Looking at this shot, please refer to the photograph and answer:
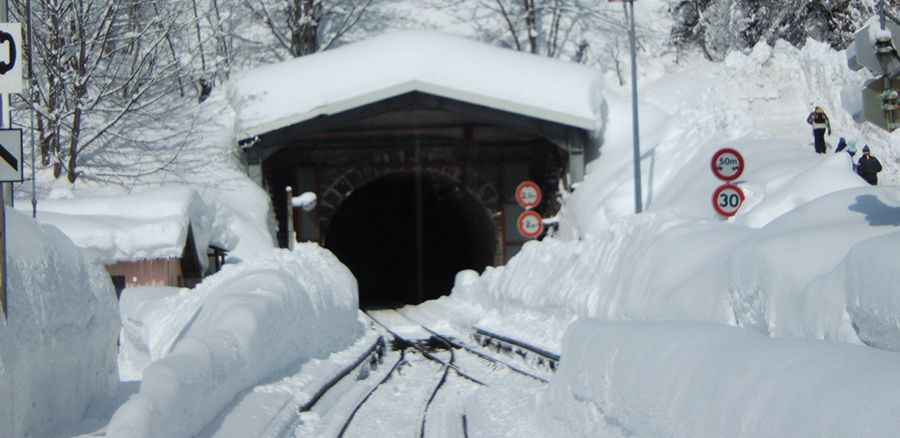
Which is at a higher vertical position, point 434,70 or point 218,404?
point 434,70

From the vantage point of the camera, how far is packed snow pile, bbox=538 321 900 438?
559cm

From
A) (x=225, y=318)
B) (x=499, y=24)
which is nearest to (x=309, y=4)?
(x=499, y=24)

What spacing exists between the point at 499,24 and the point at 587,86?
21.7 metres

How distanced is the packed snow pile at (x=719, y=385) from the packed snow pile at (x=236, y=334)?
9.51ft

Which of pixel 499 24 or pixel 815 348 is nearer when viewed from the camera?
pixel 815 348

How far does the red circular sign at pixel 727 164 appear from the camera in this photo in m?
21.0

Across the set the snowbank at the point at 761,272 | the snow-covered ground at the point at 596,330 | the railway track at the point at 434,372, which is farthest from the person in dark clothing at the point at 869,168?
the railway track at the point at 434,372

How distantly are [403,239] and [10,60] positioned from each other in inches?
1655

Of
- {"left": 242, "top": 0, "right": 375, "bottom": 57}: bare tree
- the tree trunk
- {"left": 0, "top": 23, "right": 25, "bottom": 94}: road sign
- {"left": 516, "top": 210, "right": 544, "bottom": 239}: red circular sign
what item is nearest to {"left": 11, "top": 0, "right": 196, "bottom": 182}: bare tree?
{"left": 516, "top": 210, "right": 544, "bottom": 239}: red circular sign

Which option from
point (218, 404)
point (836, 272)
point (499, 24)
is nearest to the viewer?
point (836, 272)

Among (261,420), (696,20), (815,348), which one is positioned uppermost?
(696,20)

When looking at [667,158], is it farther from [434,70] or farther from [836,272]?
[836,272]

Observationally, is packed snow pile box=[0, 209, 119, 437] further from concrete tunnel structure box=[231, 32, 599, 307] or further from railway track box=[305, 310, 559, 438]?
concrete tunnel structure box=[231, 32, 599, 307]

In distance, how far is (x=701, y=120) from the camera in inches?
1395
